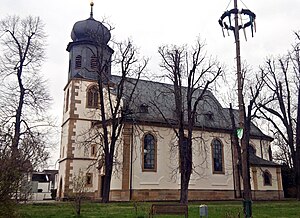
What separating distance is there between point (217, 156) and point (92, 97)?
46.4ft

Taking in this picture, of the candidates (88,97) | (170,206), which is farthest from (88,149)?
(170,206)

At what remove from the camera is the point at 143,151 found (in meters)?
31.5

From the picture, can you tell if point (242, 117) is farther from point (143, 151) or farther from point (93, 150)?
point (93, 150)

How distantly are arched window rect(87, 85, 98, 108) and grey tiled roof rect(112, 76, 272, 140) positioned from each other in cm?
276

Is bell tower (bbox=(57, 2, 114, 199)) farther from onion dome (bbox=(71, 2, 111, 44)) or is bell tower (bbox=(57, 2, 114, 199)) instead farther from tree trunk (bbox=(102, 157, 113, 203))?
tree trunk (bbox=(102, 157, 113, 203))

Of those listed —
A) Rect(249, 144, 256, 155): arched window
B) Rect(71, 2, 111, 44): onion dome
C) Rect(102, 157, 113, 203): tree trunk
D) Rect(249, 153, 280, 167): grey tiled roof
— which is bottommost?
Rect(102, 157, 113, 203): tree trunk

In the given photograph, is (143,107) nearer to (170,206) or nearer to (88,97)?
→ (88,97)

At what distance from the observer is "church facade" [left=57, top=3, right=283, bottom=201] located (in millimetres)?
30625

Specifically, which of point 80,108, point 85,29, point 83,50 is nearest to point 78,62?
point 83,50

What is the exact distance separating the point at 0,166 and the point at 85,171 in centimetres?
2334

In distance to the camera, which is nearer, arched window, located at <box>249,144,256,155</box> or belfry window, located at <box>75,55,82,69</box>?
belfry window, located at <box>75,55,82,69</box>

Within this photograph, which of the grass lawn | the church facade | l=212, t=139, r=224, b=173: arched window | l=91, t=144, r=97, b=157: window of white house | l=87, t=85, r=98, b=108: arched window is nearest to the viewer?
the grass lawn

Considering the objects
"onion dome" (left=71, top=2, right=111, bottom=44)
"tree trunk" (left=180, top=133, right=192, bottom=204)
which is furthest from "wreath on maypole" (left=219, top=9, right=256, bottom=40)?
"onion dome" (left=71, top=2, right=111, bottom=44)

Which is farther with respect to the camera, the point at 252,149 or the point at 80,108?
the point at 252,149
